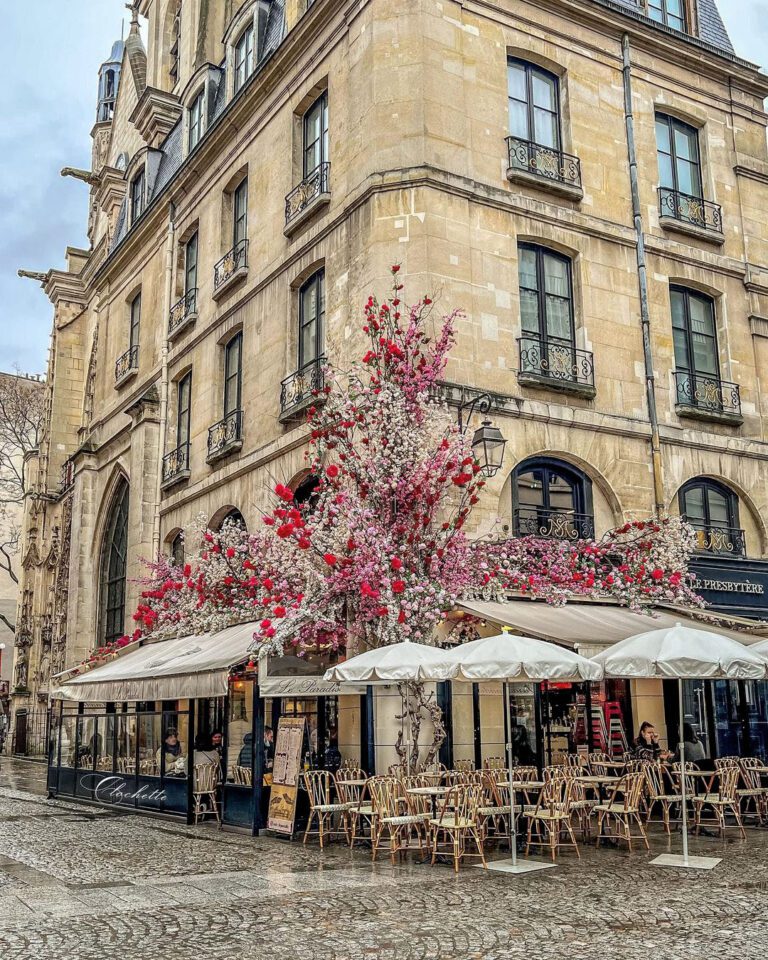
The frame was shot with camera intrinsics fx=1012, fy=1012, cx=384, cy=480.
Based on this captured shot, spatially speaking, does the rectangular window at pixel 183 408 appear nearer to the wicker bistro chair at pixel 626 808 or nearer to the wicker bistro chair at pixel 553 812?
the wicker bistro chair at pixel 553 812

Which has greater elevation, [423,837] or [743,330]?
[743,330]

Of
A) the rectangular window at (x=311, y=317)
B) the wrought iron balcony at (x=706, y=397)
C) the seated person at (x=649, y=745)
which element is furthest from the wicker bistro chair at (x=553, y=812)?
the rectangular window at (x=311, y=317)

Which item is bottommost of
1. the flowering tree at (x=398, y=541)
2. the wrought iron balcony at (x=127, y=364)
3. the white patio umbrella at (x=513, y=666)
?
the white patio umbrella at (x=513, y=666)

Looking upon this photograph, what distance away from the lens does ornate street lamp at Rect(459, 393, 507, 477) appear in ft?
45.2

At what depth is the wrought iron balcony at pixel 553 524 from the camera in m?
15.0

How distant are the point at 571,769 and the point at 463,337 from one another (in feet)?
20.5

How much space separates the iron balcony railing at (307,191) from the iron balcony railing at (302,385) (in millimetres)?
2775

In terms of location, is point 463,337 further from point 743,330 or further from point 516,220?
point 743,330

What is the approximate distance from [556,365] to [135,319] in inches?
550

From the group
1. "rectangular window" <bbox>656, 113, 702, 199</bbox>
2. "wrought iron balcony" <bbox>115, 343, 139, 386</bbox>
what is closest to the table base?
"rectangular window" <bbox>656, 113, 702, 199</bbox>

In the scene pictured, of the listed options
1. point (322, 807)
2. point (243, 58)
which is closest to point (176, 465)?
point (243, 58)

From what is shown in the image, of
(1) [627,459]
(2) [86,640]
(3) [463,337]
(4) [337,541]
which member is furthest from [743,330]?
(2) [86,640]

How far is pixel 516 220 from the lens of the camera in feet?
52.6

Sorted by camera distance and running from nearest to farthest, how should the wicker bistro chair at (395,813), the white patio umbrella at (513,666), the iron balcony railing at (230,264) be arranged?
the white patio umbrella at (513,666) → the wicker bistro chair at (395,813) → the iron balcony railing at (230,264)
